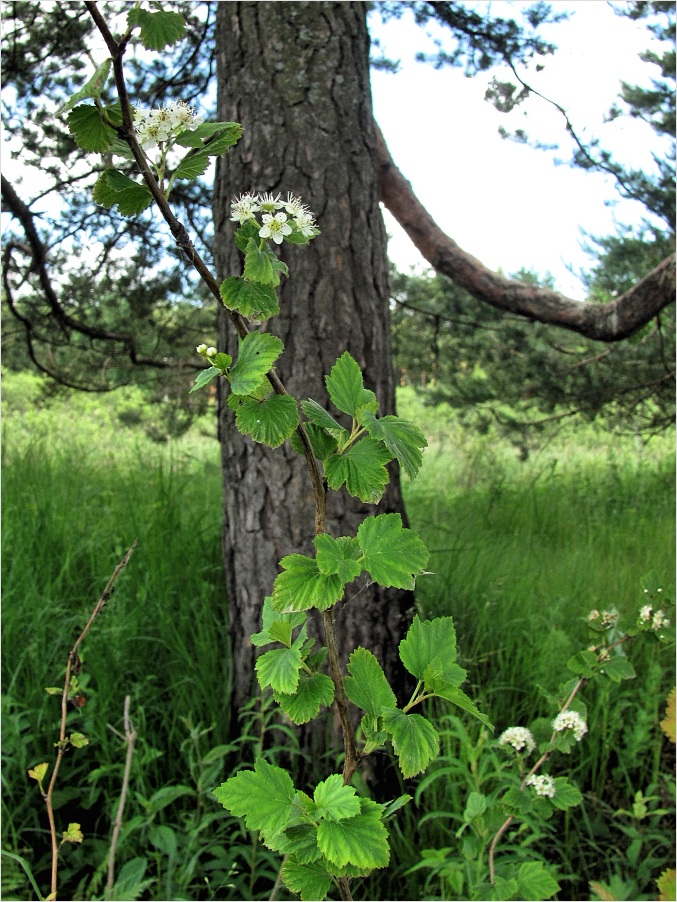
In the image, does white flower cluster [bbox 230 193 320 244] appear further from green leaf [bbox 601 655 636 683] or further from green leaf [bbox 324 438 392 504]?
green leaf [bbox 601 655 636 683]

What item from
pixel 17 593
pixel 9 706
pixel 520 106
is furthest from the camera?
pixel 520 106

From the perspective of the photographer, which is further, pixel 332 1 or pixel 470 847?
pixel 332 1

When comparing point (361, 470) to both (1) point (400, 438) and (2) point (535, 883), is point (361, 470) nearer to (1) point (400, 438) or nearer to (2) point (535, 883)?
(1) point (400, 438)

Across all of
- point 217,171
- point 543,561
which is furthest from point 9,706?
point 543,561

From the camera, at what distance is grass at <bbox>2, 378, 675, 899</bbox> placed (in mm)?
1981

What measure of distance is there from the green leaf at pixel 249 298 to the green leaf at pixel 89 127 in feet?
0.57

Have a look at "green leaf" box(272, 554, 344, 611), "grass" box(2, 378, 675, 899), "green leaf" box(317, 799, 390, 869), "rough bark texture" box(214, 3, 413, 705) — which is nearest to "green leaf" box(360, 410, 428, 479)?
"green leaf" box(272, 554, 344, 611)

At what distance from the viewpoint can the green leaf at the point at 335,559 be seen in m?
0.71

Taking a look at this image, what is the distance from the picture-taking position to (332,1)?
2.36 meters

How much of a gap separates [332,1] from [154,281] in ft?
7.28

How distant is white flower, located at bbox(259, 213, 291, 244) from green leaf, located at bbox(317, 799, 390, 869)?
1.94ft

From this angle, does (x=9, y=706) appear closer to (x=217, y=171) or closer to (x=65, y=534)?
(x=65, y=534)

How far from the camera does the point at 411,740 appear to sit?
2.52 feet

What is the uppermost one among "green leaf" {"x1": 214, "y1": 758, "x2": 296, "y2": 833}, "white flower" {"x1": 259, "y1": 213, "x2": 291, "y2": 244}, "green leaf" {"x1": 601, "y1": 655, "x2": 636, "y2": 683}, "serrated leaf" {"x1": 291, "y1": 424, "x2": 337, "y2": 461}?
"white flower" {"x1": 259, "y1": 213, "x2": 291, "y2": 244}
